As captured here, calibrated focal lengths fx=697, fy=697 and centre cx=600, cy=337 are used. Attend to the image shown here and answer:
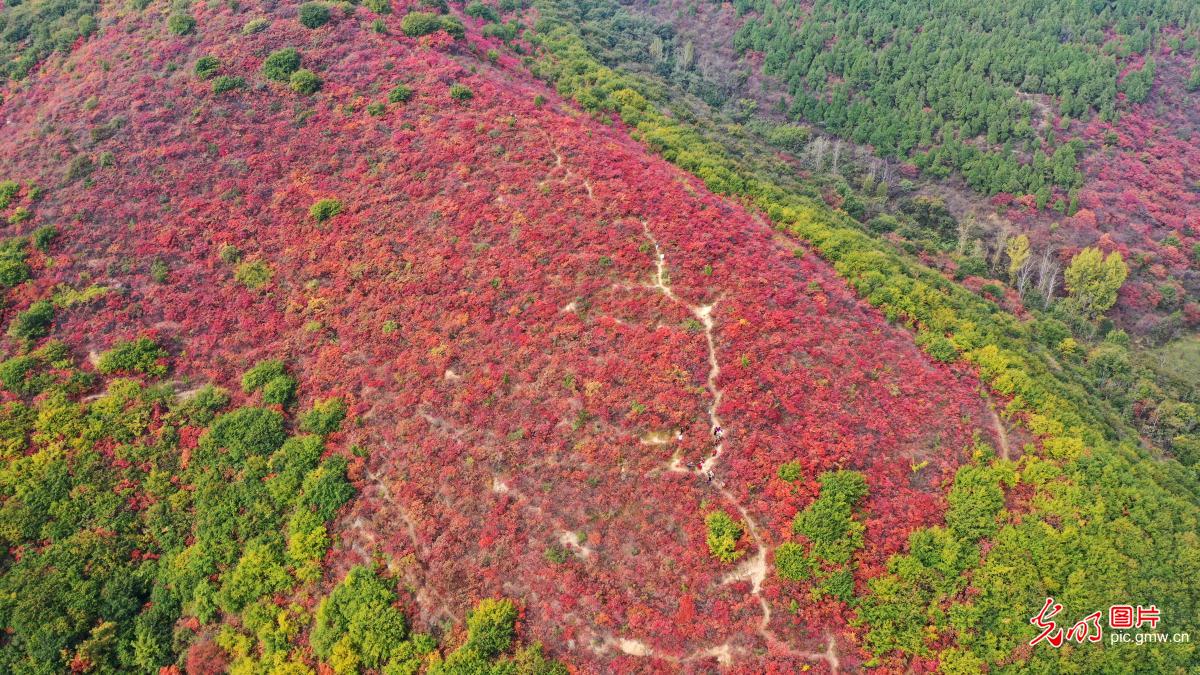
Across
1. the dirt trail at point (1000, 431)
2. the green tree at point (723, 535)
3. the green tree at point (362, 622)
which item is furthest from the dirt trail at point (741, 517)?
the dirt trail at point (1000, 431)

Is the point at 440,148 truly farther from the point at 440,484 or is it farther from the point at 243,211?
the point at 440,484

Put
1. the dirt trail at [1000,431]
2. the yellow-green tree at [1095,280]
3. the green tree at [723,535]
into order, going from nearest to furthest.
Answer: the green tree at [723,535], the dirt trail at [1000,431], the yellow-green tree at [1095,280]

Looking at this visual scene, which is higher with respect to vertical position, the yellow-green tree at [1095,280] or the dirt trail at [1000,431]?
the dirt trail at [1000,431]

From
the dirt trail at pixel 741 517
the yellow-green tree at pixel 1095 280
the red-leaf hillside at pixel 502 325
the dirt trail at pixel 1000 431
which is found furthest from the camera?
the yellow-green tree at pixel 1095 280

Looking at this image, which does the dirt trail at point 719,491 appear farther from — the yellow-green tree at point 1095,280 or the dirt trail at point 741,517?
the yellow-green tree at point 1095,280

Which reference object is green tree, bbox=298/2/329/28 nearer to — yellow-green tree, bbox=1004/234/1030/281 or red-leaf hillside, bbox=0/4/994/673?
red-leaf hillside, bbox=0/4/994/673

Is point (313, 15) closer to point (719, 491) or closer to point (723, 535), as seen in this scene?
point (719, 491)

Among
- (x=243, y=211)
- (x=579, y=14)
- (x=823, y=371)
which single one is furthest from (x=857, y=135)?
(x=243, y=211)
